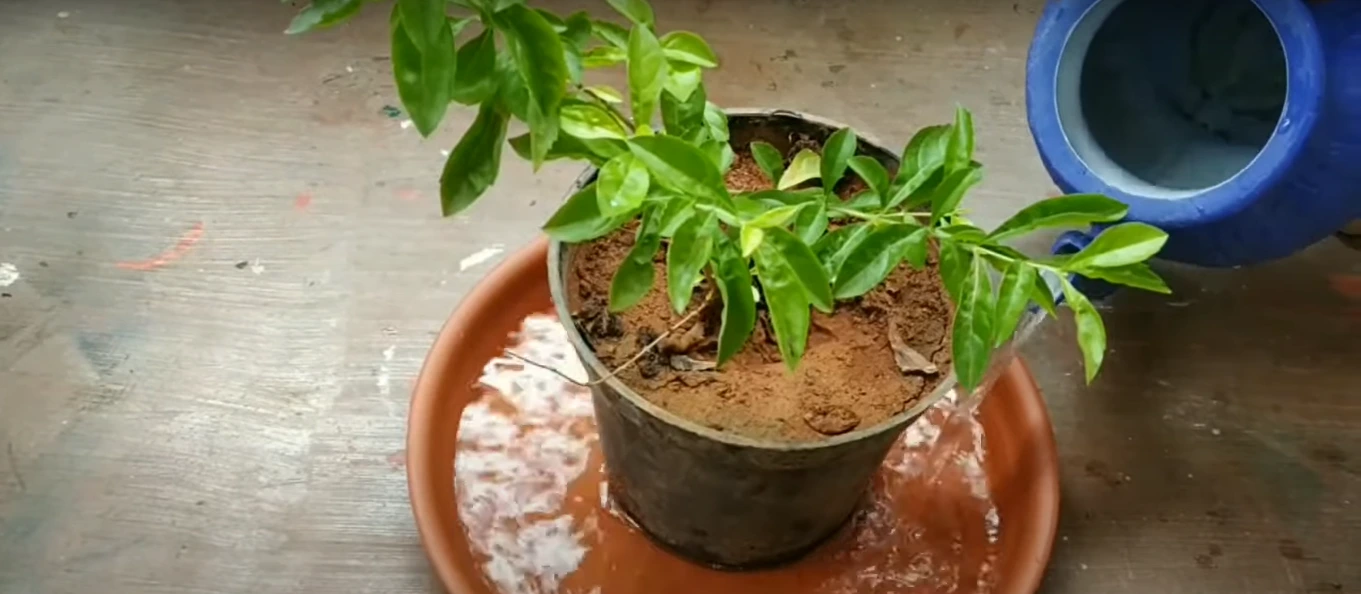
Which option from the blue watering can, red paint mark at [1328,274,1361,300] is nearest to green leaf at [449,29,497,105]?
the blue watering can

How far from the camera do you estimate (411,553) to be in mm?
1004

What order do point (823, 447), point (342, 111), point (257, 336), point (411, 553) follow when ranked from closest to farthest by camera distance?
point (823, 447) → point (411, 553) → point (257, 336) → point (342, 111)

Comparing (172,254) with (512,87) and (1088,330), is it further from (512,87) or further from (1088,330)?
(1088,330)

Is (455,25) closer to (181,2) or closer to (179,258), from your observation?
(179,258)

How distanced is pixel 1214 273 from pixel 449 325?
0.68 m

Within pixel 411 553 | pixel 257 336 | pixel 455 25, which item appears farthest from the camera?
pixel 257 336

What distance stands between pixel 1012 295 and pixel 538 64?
0.87 feet

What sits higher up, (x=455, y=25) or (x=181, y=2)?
(x=455, y=25)

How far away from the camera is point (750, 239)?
2.00 ft

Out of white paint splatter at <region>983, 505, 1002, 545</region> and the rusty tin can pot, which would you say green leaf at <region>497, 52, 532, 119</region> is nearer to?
the rusty tin can pot

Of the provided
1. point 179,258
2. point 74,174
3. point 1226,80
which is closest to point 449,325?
point 179,258

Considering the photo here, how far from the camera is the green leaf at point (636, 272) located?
67cm

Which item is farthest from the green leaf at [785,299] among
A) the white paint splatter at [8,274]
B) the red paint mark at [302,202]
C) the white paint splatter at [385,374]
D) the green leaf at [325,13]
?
the white paint splatter at [8,274]

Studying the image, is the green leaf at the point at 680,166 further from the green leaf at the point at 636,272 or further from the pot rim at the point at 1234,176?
the pot rim at the point at 1234,176
